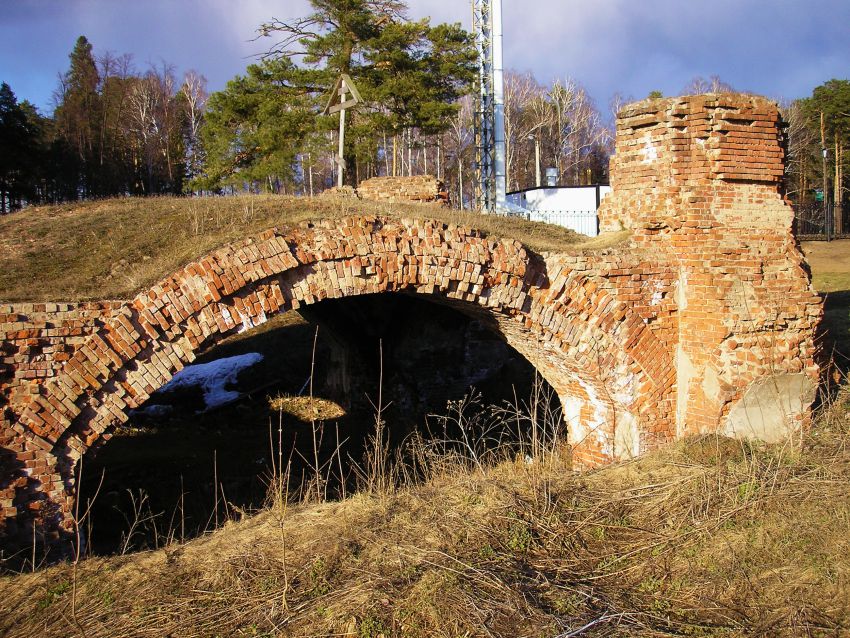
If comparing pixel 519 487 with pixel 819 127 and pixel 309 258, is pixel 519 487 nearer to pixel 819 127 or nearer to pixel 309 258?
pixel 309 258

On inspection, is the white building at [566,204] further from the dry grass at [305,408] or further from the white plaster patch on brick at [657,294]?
the white plaster patch on brick at [657,294]

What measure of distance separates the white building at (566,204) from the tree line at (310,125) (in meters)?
4.11

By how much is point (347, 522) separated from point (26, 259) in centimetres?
429

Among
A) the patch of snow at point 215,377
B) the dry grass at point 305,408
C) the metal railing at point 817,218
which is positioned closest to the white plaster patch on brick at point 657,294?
the dry grass at point 305,408

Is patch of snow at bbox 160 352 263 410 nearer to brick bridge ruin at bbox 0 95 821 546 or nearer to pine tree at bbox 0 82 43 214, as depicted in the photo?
brick bridge ruin at bbox 0 95 821 546

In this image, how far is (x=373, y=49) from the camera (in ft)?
A: 64.2

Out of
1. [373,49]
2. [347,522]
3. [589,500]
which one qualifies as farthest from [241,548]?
[373,49]

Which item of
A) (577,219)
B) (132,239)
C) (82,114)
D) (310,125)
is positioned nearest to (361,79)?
(310,125)

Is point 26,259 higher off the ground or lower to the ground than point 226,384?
higher

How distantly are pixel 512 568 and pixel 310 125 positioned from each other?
57.0ft

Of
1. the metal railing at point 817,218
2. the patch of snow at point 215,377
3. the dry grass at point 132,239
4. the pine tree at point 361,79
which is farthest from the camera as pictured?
the metal railing at point 817,218

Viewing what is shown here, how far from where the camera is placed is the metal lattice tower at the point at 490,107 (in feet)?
73.7

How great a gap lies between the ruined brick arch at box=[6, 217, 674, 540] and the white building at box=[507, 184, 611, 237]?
14.3 metres

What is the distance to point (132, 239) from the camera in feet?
21.8
